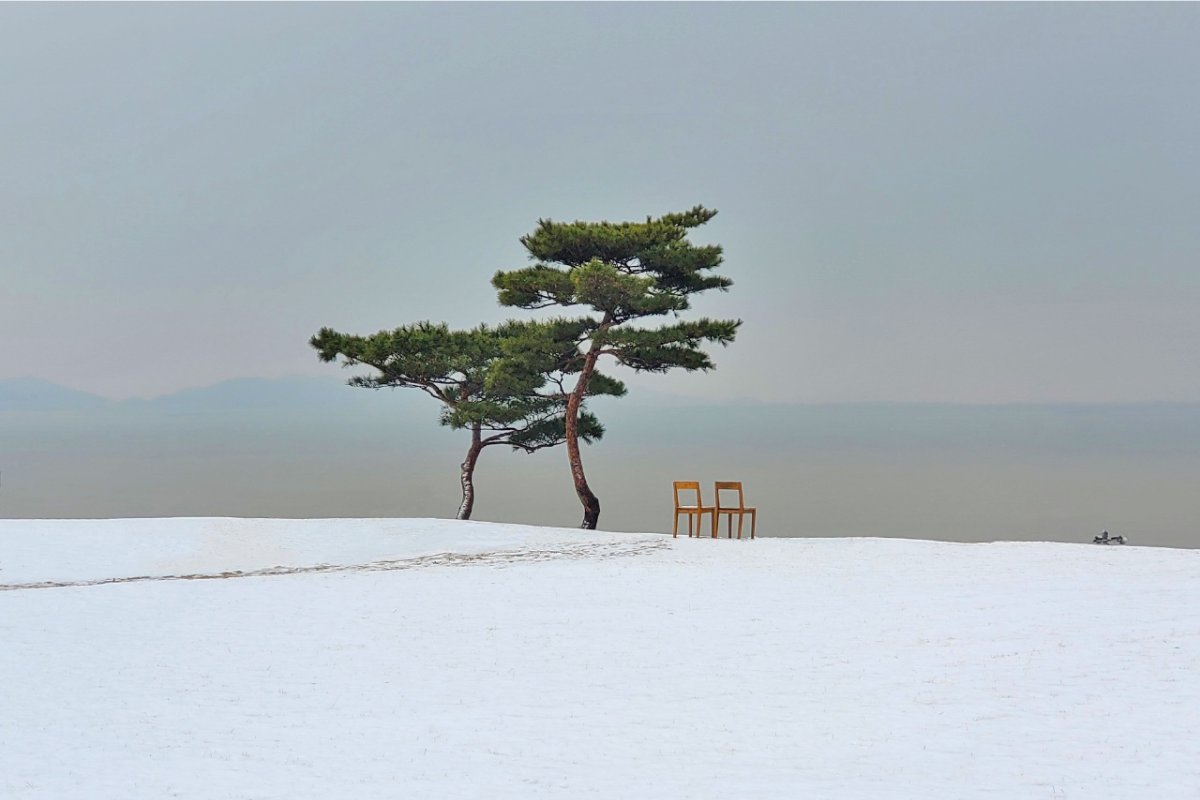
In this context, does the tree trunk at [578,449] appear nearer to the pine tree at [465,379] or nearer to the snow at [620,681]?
the pine tree at [465,379]

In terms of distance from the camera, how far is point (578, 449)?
18484mm

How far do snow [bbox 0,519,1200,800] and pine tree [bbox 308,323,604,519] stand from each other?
8171 millimetres

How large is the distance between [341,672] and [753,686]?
2.65 m

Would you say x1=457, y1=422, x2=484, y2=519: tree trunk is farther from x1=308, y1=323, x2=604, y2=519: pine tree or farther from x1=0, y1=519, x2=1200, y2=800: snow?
x1=0, y1=519, x2=1200, y2=800: snow

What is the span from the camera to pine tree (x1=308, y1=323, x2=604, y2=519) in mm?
19938

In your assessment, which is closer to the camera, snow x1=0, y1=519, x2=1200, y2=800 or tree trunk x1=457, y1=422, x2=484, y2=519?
snow x1=0, y1=519, x2=1200, y2=800

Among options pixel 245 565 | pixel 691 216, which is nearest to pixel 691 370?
pixel 691 216

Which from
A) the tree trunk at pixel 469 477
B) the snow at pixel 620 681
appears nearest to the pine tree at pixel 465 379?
the tree trunk at pixel 469 477

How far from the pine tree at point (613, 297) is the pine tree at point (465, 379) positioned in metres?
1.05

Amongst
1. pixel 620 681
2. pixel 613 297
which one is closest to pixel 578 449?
pixel 613 297

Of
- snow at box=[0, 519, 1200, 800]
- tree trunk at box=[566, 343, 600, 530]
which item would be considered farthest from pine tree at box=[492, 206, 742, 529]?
snow at box=[0, 519, 1200, 800]

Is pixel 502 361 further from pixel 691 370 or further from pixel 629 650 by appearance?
pixel 629 650

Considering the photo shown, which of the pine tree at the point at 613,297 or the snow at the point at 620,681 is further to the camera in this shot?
the pine tree at the point at 613,297

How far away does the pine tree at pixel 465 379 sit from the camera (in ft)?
65.4
